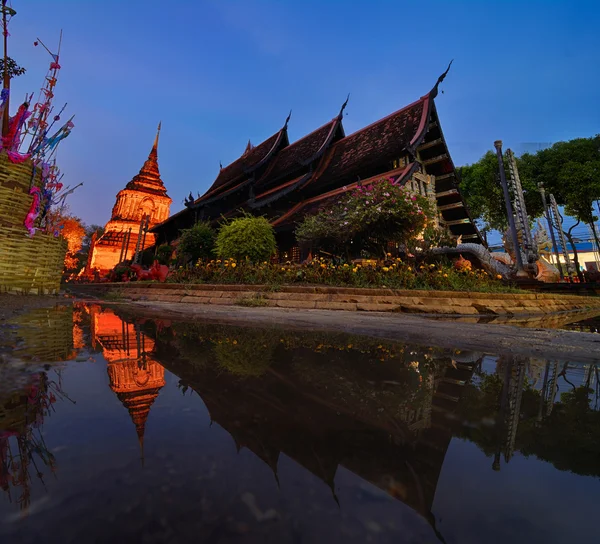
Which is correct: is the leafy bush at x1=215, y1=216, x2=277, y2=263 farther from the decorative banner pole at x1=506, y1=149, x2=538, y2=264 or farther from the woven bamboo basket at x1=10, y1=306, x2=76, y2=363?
the decorative banner pole at x1=506, y1=149, x2=538, y2=264

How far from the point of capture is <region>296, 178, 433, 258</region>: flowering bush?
8844 mm

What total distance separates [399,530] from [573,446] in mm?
604

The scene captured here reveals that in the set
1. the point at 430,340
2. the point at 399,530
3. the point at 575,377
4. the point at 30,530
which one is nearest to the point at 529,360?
the point at 575,377

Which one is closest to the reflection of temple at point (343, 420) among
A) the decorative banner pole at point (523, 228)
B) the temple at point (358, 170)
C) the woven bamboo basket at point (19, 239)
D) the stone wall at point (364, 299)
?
the woven bamboo basket at point (19, 239)

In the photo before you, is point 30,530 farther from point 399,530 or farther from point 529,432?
point 529,432

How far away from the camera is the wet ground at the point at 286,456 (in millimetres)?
431

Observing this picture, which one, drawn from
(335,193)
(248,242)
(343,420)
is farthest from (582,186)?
(343,420)

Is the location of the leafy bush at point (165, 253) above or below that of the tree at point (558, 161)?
below

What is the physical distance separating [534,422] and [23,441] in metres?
1.21

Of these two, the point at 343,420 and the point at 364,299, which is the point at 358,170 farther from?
the point at 343,420

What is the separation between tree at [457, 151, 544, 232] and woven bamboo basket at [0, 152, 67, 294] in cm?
2666

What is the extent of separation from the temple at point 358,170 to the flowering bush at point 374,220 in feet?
8.90

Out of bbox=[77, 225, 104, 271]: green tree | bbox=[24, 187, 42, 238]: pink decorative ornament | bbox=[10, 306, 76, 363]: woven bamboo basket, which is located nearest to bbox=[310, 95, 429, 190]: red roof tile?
bbox=[24, 187, 42, 238]: pink decorative ornament

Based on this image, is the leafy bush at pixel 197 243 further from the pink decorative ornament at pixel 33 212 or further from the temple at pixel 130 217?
the temple at pixel 130 217
